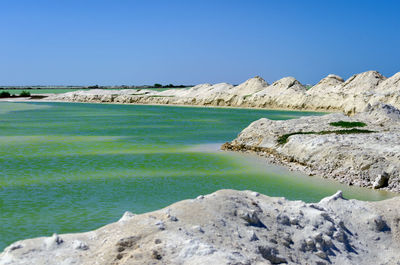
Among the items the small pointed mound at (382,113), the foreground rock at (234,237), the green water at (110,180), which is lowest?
the green water at (110,180)

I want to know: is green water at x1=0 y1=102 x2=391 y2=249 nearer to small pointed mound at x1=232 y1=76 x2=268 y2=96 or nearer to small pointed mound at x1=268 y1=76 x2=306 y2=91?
small pointed mound at x1=268 y1=76 x2=306 y2=91

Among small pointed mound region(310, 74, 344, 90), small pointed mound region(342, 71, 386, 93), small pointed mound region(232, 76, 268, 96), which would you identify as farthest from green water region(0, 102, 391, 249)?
small pointed mound region(232, 76, 268, 96)

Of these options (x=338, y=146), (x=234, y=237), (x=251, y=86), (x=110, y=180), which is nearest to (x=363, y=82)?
(x=251, y=86)

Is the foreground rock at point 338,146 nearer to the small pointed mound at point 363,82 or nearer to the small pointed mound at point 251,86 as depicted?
the small pointed mound at point 363,82

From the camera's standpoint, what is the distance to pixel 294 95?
57.3 m

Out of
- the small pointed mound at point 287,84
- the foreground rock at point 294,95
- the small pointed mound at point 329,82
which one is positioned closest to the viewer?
the foreground rock at point 294,95

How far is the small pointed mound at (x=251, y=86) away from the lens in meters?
71.5

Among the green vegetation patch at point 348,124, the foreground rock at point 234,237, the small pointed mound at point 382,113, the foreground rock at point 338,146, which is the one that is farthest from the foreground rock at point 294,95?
the foreground rock at point 234,237

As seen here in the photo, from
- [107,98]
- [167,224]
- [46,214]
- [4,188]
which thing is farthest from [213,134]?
[107,98]

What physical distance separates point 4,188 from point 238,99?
5305cm

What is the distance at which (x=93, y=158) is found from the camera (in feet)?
58.5

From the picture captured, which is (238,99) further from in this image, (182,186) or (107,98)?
(182,186)

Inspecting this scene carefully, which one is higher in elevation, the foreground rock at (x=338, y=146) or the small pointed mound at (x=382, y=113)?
the small pointed mound at (x=382, y=113)

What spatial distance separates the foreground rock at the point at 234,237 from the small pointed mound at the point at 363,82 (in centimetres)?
5071
